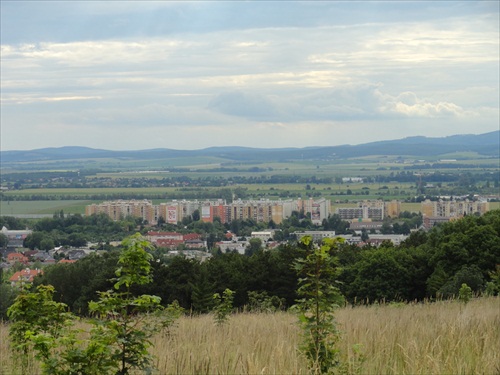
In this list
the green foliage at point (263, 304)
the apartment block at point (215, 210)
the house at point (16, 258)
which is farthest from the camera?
the apartment block at point (215, 210)

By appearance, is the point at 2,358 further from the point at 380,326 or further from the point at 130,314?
the point at 380,326

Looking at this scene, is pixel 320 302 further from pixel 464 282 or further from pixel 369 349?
pixel 464 282

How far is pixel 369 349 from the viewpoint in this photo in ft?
16.6

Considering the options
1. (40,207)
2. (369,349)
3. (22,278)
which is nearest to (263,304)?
(22,278)

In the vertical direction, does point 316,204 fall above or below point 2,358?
below

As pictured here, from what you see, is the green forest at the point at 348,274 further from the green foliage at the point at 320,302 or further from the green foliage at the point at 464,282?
the green foliage at the point at 320,302

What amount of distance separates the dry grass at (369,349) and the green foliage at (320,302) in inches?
3.4

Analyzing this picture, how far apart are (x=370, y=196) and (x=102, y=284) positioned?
361 feet

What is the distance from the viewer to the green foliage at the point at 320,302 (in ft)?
15.7

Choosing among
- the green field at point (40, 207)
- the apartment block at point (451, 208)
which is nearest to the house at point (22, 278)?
the apartment block at point (451, 208)

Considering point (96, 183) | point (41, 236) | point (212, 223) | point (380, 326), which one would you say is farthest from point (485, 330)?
point (96, 183)

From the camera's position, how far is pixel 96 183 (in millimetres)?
175500

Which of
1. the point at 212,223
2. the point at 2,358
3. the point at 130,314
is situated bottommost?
the point at 212,223

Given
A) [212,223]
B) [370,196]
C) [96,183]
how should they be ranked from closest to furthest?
[212,223] < [370,196] < [96,183]
